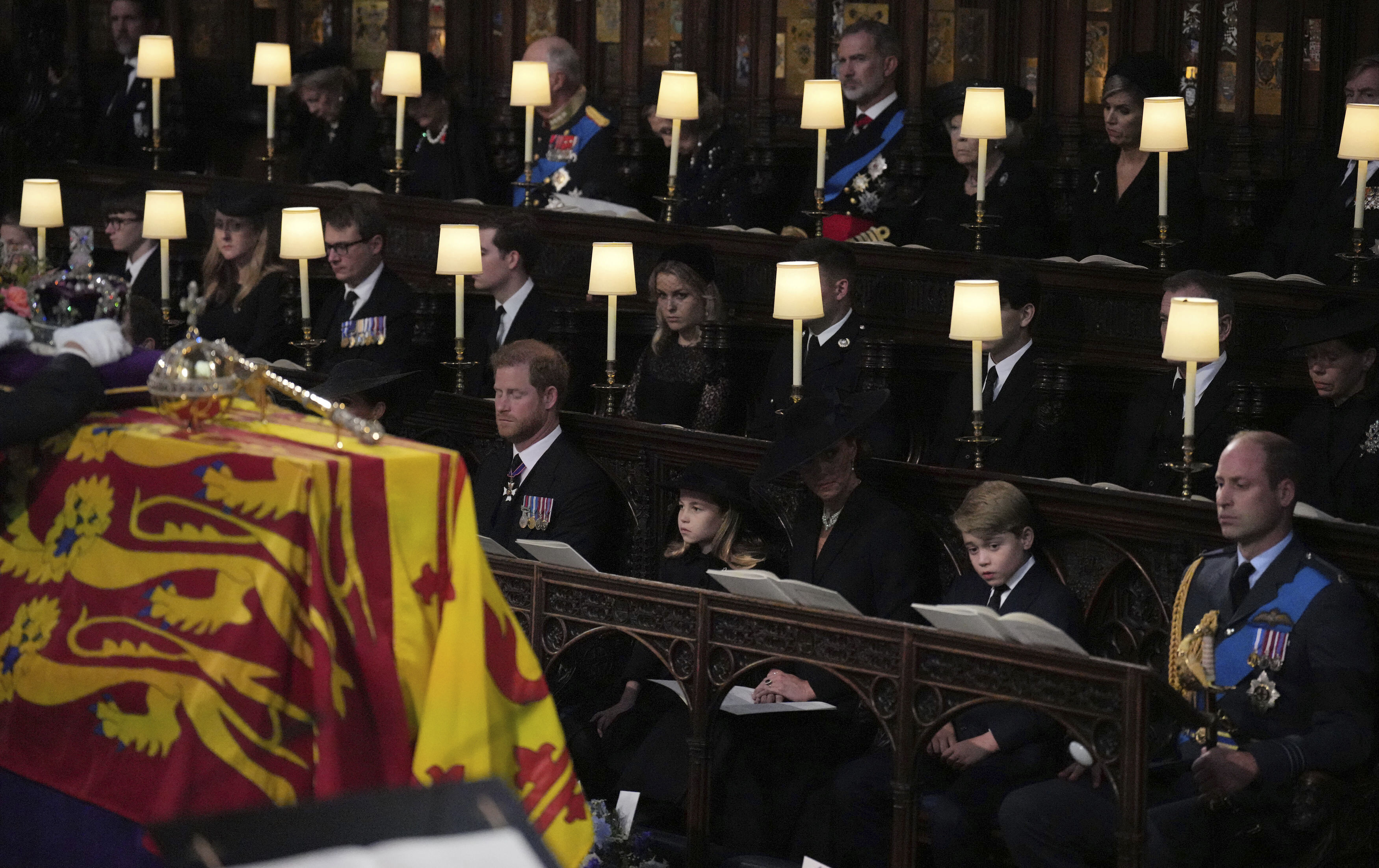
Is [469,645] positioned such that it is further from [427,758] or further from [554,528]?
[554,528]

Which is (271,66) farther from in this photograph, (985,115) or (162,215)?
(985,115)

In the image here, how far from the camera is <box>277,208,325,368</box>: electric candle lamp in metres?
7.41

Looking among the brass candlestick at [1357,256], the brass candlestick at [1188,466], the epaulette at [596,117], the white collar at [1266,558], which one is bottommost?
the white collar at [1266,558]

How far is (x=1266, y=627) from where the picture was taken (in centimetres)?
445

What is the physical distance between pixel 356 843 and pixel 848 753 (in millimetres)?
3233

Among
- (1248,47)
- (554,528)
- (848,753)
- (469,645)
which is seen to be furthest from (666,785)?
(1248,47)

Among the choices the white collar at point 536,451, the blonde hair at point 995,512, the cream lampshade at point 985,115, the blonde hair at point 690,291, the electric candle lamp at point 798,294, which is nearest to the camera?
the blonde hair at point 995,512

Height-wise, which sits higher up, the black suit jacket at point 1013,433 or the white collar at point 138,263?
the white collar at point 138,263

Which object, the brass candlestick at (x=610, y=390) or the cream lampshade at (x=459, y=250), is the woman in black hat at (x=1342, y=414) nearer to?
the brass candlestick at (x=610, y=390)

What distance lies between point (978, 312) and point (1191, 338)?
73 centimetres

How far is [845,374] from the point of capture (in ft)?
21.9

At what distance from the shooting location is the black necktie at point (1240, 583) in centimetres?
453

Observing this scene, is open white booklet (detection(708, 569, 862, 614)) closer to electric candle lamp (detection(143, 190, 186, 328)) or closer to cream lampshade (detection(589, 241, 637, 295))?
cream lampshade (detection(589, 241, 637, 295))

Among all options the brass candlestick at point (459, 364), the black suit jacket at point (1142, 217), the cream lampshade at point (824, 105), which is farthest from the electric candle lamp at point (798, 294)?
the black suit jacket at point (1142, 217)
